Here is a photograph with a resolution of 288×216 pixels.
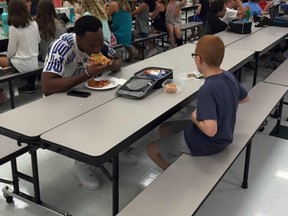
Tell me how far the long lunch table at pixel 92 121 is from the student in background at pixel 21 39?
72.1 inches

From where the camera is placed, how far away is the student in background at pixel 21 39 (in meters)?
3.83

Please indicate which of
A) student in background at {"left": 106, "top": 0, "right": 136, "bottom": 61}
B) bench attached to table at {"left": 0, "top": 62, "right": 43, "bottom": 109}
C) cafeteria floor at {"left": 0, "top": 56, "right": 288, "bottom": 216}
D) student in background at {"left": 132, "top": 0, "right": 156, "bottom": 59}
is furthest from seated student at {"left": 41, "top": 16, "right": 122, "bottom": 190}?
student in background at {"left": 132, "top": 0, "right": 156, "bottom": 59}

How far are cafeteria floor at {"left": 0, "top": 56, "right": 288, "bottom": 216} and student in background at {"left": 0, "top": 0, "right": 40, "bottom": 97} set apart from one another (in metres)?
1.27

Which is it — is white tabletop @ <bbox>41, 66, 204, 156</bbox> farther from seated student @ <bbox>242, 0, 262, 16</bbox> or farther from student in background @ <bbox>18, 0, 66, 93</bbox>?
seated student @ <bbox>242, 0, 262, 16</bbox>

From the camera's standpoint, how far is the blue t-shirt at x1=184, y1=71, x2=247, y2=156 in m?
1.94

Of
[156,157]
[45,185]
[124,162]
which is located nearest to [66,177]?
[45,185]

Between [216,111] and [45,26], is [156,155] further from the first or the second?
[45,26]

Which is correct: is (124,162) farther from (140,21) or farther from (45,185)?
(140,21)

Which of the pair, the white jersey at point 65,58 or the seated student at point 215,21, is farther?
the seated student at point 215,21

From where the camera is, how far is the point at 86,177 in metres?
2.68

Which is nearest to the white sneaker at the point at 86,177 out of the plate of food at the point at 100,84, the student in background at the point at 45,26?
the plate of food at the point at 100,84

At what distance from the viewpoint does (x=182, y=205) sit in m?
1.77

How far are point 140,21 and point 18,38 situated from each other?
2459mm

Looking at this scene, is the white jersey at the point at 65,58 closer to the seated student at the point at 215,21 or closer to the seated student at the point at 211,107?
the seated student at the point at 211,107
